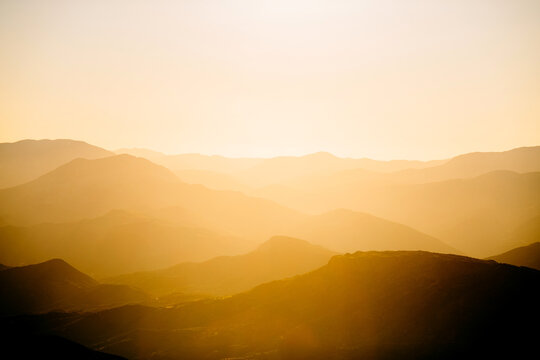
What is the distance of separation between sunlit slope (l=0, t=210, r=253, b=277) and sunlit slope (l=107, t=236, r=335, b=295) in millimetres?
18023

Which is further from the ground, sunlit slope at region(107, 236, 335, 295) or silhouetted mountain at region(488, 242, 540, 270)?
sunlit slope at region(107, 236, 335, 295)

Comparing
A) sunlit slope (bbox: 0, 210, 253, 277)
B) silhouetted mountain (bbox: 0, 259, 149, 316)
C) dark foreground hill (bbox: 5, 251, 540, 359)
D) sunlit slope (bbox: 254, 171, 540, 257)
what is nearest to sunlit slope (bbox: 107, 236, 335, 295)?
silhouetted mountain (bbox: 0, 259, 149, 316)

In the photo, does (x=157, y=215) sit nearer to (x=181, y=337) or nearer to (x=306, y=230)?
(x=306, y=230)

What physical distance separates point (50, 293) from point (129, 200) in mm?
100583

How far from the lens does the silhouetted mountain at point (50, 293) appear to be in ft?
189

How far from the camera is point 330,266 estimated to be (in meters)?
47.9

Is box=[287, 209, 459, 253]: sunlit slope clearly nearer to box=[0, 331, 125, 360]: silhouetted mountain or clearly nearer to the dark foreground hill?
the dark foreground hill

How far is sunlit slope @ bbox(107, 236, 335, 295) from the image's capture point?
7688 cm

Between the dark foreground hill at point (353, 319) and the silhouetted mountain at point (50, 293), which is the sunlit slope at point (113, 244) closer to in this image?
the silhouetted mountain at point (50, 293)

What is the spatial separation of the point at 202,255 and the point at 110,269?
26.7 meters

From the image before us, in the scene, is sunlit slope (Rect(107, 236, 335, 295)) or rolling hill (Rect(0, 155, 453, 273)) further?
rolling hill (Rect(0, 155, 453, 273))

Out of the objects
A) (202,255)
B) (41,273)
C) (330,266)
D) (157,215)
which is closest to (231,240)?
(202,255)

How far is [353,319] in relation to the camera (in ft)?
123

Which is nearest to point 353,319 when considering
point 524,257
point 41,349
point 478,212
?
point 41,349
